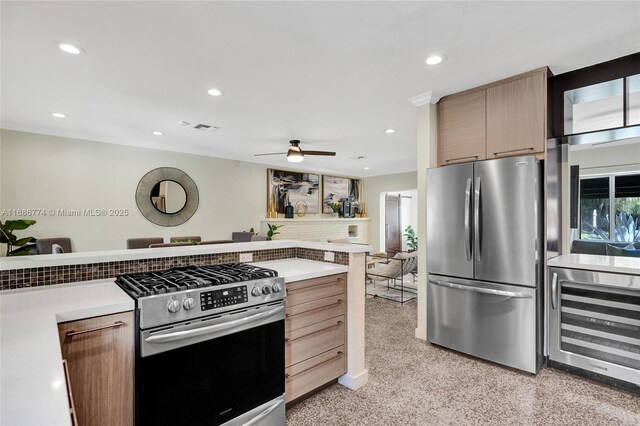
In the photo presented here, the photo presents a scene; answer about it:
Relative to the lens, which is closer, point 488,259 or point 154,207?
point 488,259

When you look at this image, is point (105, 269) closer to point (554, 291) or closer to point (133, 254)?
point (133, 254)

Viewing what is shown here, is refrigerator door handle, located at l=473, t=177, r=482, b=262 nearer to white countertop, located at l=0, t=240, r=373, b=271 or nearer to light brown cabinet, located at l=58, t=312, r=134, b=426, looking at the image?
white countertop, located at l=0, t=240, r=373, b=271

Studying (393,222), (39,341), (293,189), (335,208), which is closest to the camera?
(39,341)

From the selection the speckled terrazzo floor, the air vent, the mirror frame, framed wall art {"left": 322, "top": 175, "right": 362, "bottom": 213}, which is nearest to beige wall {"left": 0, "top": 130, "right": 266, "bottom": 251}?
the mirror frame

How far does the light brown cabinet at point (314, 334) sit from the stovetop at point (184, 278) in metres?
0.32

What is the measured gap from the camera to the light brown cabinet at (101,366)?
1.29 metres

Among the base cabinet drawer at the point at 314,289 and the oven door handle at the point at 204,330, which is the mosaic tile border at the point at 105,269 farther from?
the oven door handle at the point at 204,330

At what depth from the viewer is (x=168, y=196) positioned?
551cm

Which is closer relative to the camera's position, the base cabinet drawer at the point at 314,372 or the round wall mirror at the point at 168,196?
the base cabinet drawer at the point at 314,372

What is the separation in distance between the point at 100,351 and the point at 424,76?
9.92ft

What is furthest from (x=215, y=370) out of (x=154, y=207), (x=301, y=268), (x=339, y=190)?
(x=339, y=190)

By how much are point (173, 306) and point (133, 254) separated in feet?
2.38

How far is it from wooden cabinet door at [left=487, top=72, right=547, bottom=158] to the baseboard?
2249mm

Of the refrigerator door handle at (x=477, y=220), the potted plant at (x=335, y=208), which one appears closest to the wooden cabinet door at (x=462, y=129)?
the refrigerator door handle at (x=477, y=220)
